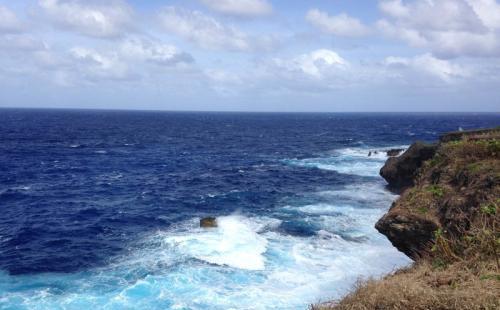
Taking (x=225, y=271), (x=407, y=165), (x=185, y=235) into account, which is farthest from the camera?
(x=407, y=165)

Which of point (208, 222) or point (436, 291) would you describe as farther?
point (208, 222)

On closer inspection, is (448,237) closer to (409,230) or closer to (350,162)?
(409,230)

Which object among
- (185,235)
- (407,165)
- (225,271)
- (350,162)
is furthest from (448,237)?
(350,162)

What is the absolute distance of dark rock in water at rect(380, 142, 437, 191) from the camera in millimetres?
43500

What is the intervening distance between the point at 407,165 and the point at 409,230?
27.5 m

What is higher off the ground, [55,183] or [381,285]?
[381,285]

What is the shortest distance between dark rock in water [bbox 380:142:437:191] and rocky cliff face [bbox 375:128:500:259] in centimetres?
2085

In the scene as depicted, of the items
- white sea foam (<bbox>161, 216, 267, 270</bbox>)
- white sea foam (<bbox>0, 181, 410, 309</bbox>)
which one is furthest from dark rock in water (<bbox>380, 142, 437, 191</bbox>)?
white sea foam (<bbox>161, 216, 267, 270</bbox>)

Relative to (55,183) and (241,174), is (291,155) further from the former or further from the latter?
(55,183)

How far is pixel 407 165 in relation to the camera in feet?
146

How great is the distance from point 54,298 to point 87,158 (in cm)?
5127

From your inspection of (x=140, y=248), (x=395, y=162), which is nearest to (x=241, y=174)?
(x=395, y=162)

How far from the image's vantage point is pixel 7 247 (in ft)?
98.6

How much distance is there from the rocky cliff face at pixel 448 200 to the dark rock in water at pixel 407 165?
20851 mm
